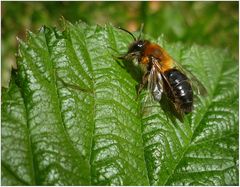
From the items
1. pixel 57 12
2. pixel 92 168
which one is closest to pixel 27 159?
pixel 92 168

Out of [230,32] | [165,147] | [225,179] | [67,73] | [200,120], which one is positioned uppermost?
[230,32]

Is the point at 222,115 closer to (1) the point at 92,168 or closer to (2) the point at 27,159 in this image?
(1) the point at 92,168

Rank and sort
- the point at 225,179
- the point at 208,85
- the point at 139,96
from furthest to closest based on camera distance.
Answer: the point at 208,85 < the point at 139,96 < the point at 225,179

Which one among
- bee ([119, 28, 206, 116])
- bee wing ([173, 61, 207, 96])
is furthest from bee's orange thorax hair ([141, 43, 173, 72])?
bee wing ([173, 61, 207, 96])

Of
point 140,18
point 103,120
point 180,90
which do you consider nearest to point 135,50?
point 180,90

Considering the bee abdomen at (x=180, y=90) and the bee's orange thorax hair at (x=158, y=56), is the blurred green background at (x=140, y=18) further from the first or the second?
the bee abdomen at (x=180, y=90)

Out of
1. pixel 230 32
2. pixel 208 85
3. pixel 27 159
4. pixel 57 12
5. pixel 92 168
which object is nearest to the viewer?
pixel 27 159

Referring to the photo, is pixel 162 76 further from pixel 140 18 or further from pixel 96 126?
pixel 140 18
